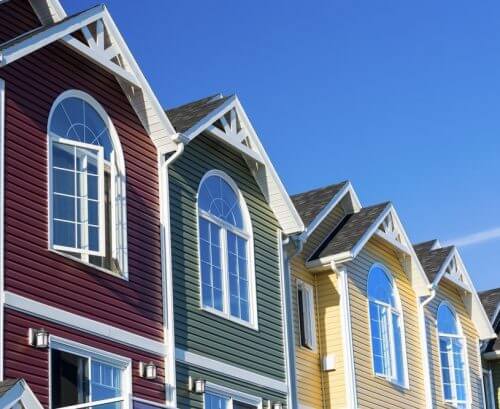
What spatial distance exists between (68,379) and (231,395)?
4.58 metres

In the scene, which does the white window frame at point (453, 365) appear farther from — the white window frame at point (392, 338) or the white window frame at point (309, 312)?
the white window frame at point (309, 312)

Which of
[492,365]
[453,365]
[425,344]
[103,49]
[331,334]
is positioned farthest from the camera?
[492,365]

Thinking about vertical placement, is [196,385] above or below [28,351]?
above

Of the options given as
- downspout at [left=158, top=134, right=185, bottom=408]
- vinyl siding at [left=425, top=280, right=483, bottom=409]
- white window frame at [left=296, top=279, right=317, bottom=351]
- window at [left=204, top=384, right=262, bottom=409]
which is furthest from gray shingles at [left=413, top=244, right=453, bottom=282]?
downspout at [left=158, top=134, right=185, bottom=408]

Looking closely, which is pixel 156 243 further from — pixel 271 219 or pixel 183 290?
pixel 271 219

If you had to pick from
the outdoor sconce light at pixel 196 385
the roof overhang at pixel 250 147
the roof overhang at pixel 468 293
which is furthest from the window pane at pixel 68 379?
the roof overhang at pixel 468 293

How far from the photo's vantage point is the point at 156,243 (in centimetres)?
1958

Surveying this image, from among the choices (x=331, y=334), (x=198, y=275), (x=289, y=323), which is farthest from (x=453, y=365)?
(x=198, y=275)

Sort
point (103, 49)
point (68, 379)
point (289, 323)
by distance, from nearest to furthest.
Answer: point (68, 379) → point (103, 49) → point (289, 323)

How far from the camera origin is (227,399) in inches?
819

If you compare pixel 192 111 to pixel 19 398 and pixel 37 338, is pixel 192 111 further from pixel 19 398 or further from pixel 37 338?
pixel 19 398

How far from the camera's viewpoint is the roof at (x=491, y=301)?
3342 centimetres

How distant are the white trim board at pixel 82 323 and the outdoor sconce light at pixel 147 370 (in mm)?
250

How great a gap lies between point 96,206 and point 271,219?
19.4 feet
